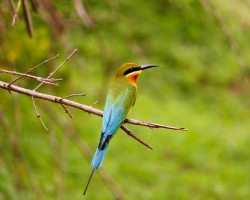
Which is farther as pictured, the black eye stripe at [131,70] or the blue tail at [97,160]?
the black eye stripe at [131,70]

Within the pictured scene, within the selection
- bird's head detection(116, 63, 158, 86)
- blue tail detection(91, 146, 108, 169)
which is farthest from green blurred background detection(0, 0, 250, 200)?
blue tail detection(91, 146, 108, 169)

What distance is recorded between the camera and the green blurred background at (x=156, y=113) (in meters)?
4.64

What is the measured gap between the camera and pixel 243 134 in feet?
25.6

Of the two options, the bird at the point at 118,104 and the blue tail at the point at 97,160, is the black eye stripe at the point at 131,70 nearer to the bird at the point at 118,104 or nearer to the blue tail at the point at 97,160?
the bird at the point at 118,104

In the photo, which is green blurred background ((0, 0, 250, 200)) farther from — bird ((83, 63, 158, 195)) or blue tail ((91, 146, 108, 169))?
blue tail ((91, 146, 108, 169))

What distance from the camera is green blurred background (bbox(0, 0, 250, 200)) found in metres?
4.64

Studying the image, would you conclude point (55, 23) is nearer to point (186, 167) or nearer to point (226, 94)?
point (186, 167)

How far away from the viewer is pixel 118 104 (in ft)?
8.20

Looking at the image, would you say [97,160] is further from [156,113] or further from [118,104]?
[156,113]

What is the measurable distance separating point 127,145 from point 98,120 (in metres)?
0.59

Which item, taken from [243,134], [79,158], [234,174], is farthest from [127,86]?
[243,134]

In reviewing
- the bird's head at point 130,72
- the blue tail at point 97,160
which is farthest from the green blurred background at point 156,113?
the blue tail at point 97,160

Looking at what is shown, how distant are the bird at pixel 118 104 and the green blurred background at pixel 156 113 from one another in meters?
0.48

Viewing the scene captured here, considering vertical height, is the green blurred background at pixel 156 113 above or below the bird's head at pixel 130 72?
below
